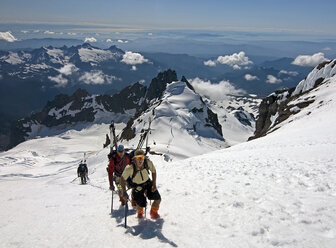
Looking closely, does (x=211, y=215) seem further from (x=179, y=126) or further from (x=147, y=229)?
(x=179, y=126)

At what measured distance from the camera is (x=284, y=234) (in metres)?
6.84

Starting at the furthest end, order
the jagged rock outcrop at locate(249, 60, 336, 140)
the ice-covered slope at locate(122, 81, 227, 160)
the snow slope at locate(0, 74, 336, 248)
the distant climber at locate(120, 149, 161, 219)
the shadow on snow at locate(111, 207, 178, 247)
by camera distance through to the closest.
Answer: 1. the ice-covered slope at locate(122, 81, 227, 160)
2. the jagged rock outcrop at locate(249, 60, 336, 140)
3. the distant climber at locate(120, 149, 161, 219)
4. the shadow on snow at locate(111, 207, 178, 247)
5. the snow slope at locate(0, 74, 336, 248)

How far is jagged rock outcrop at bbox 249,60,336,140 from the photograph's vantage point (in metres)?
57.1

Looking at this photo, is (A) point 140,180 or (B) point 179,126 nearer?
(A) point 140,180

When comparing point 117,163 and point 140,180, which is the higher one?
point 140,180

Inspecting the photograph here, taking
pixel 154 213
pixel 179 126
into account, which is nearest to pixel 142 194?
pixel 154 213

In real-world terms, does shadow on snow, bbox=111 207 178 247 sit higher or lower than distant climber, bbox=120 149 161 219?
lower

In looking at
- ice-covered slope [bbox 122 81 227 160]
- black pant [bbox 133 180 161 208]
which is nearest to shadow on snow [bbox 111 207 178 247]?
black pant [bbox 133 180 161 208]

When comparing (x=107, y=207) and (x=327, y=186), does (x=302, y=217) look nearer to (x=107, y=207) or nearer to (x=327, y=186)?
(x=327, y=186)

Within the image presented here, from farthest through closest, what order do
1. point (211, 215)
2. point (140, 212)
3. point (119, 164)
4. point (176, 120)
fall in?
point (176, 120), point (119, 164), point (140, 212), point (211, 215)

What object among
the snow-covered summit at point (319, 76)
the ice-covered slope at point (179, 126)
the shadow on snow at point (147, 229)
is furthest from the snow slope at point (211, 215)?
the snow-covered summit at point (319, 76)

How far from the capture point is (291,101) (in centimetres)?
6706

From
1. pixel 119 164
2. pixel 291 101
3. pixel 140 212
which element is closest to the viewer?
pixel 140 212

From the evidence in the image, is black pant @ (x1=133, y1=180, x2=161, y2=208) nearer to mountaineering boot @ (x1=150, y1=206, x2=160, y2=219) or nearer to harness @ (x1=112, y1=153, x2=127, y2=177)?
mountaineering boot @ (x1=150, y1=206, x2=160, y2=219)
